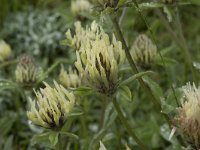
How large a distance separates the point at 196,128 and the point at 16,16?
242 centimetres

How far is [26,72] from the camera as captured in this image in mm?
1869

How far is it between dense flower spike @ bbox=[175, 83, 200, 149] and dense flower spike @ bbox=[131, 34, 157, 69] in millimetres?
554

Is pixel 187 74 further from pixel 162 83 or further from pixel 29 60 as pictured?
pixel 29 60

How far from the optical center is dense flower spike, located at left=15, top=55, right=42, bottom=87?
1.87 m

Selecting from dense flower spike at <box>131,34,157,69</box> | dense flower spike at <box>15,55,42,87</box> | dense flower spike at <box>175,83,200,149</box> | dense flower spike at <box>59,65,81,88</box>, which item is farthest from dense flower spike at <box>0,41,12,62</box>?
dense flower spike at <box>175,83,200,149</box>

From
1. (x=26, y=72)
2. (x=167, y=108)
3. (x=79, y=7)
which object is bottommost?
(x=167, y=108)

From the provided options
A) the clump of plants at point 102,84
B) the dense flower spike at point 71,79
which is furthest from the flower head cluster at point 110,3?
the dense flower spike at point 71,79

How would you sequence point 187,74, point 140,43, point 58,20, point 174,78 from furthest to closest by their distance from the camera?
point 58,20, point 187,74, point 174,78, point 140,43

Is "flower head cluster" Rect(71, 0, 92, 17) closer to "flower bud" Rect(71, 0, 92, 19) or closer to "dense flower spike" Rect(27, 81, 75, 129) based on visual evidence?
"flower bud" Rect(71, 0, 92, 19)

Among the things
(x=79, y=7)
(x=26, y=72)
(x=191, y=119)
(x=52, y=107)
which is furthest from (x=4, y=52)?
(x=191, y=119)

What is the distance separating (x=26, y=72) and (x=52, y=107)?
1.62 feet

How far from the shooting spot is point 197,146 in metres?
1.20

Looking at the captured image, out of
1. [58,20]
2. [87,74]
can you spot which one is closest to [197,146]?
[87,74]

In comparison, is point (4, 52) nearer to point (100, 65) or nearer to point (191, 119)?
point (100, 65)
